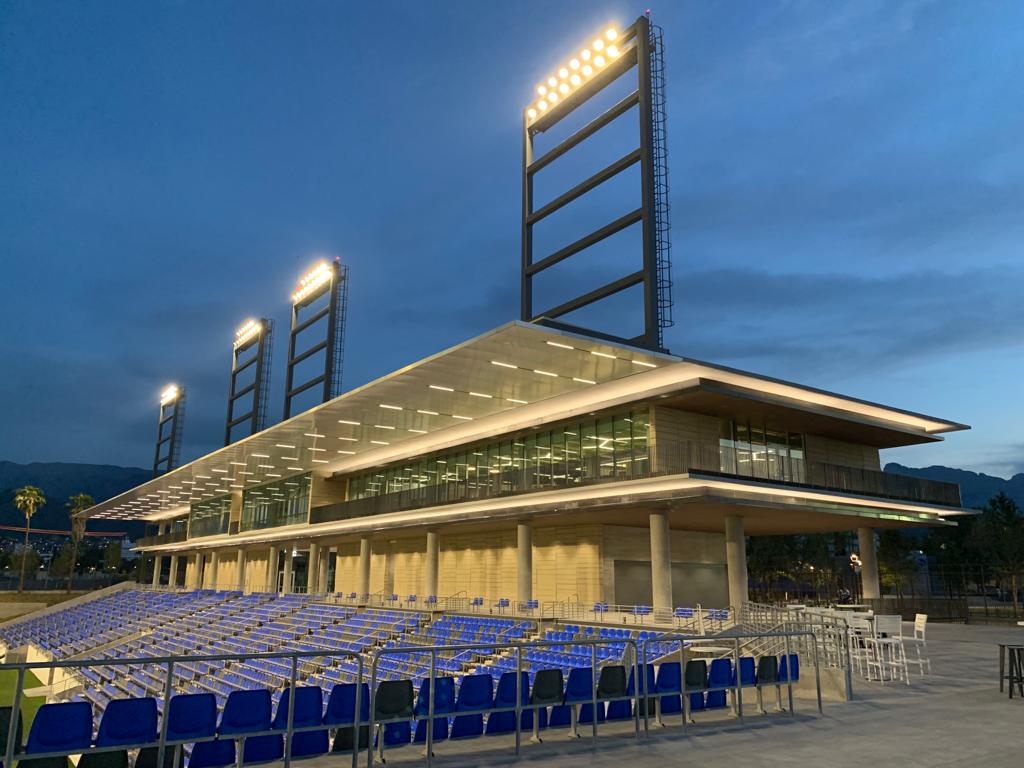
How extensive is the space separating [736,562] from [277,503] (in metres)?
38.2

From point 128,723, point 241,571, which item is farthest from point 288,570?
point 128,723

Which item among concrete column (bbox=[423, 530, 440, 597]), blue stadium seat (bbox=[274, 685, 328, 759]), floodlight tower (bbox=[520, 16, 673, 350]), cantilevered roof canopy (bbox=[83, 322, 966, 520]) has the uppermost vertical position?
floodlight tower (bbox=[520, 16, 673, 350])

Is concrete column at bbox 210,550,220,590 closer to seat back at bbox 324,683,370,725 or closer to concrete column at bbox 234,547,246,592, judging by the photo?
concrete column at bbox 234,547,246,592

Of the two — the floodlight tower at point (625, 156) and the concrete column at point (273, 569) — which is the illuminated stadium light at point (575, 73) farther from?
the concrete column at point (273, 569)

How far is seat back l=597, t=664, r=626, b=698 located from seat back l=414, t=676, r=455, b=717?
1924mm

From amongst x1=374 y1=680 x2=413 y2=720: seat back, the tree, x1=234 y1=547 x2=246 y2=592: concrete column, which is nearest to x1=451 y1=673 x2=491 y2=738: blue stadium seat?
x1=374 y1=680 x2=413 y2=720: seat back

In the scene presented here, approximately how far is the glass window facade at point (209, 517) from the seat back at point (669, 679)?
202 ft

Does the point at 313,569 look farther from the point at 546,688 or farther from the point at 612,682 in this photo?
the point at 546,688

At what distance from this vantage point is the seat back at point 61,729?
241 inches

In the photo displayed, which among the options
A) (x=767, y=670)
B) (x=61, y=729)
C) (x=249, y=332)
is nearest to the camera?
(x=61, y=729)

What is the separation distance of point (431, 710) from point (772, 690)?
8.31 meters

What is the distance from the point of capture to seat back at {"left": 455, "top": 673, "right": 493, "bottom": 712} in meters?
8.37

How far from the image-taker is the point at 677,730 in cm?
928

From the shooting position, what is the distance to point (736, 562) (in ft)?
90.2
